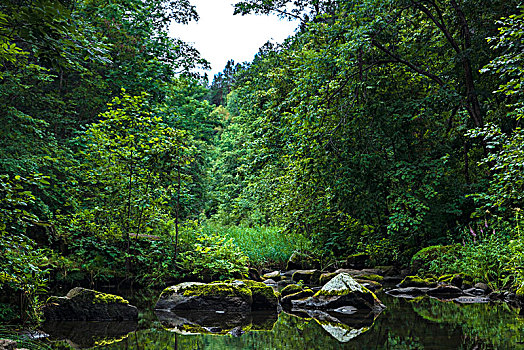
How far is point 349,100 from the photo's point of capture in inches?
435

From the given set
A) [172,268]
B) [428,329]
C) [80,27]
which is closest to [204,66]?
[172,268]

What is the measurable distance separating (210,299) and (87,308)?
210cm

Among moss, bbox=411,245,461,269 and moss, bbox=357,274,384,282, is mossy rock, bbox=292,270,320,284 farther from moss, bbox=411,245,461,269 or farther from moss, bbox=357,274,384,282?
moss, bbox=411,245,461,269

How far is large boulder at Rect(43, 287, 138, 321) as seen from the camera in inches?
233

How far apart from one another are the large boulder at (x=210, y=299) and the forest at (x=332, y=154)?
1.91 meters

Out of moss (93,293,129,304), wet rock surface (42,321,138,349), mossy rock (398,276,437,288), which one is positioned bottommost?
wet rock surface (42,321,138,349)

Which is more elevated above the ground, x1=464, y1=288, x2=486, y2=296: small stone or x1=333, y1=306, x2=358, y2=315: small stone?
x1=464, y1=288, x2=486, y2=296: small stone

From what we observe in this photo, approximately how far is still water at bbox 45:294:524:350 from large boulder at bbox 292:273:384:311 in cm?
59

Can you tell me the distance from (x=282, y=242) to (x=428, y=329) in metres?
11.2

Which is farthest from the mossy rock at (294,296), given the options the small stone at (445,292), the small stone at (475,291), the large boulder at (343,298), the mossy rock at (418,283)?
the small stone at (475,291)

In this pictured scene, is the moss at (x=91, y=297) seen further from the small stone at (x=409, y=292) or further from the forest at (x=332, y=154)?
the small stone at (x=409, y=292)

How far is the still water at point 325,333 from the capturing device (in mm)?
4426

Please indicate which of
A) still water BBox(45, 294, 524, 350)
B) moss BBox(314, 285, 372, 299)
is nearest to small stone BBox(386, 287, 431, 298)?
moss BBox(314, 285, 372, 299)

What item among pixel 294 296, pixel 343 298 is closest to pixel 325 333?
pixel 343 298
